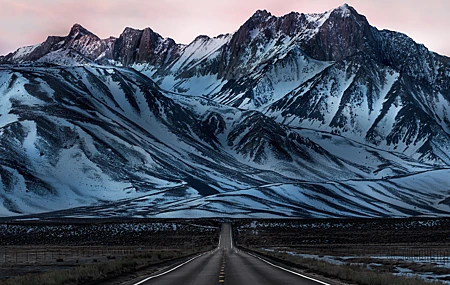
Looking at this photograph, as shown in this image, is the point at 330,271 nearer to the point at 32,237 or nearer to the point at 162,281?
the point at 162,281

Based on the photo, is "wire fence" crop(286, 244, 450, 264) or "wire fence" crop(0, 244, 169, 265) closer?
"wire fence" crop(0, 244, 169, 265)

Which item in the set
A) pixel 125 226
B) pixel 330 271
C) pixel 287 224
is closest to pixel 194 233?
pixel 125 226

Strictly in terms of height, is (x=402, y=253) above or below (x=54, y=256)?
below

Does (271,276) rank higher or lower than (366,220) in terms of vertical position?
lower

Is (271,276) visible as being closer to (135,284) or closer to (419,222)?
(135,284)

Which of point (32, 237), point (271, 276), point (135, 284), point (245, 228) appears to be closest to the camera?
point (135, 284)

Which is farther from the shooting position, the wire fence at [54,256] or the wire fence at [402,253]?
the wire fence at [402,253]

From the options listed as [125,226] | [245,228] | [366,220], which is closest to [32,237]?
[125,226]

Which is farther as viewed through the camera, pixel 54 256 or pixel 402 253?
pixel 402 253

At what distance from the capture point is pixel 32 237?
14838cm

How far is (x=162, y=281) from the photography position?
3397cm

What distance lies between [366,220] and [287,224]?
2208 cm

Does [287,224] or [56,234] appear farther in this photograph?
[287,224]

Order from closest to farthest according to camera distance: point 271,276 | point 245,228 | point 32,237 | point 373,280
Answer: point 373,280 < point 271,276 < point 32,237 < point 245,228
